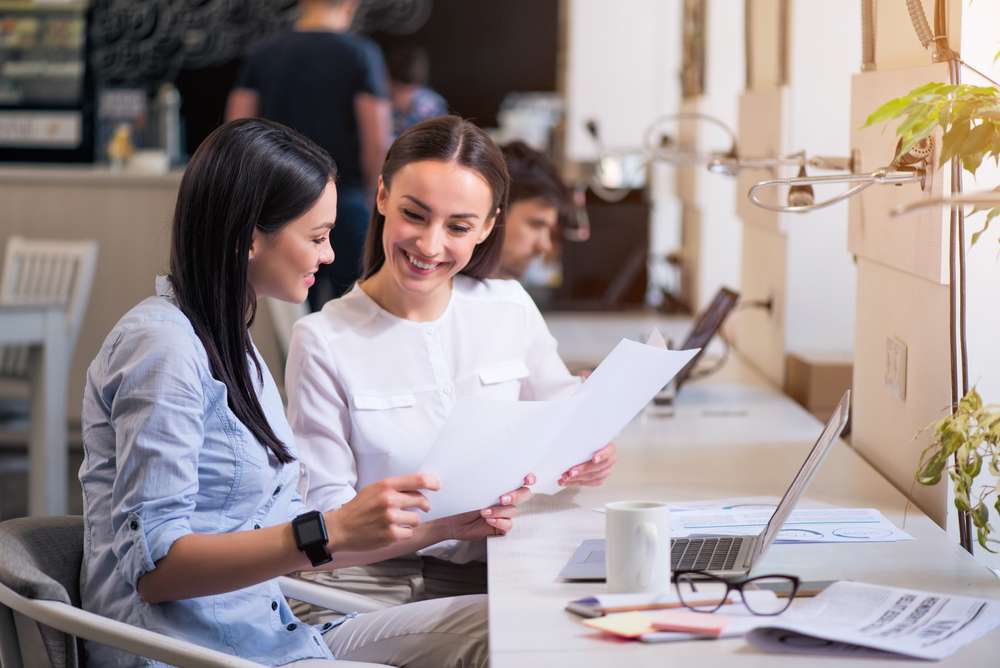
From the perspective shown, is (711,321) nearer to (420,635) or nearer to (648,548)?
(420,635)

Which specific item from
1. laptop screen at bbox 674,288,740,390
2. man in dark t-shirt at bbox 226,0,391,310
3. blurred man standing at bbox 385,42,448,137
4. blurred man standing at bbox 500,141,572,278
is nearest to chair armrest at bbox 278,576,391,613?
laptop screen at bbox 674,288,740,390

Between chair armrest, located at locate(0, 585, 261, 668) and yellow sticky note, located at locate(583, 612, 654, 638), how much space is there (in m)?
0.35

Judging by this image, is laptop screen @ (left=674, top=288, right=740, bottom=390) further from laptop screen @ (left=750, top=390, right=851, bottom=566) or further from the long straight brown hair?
laptop screen @ (left=750, top=390, right=851, bottom=566)

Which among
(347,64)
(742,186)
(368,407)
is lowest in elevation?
(368,407)

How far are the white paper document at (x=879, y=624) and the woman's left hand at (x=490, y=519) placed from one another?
0.45m

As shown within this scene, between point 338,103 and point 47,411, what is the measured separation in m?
1.35

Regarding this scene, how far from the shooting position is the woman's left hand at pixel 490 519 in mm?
1632

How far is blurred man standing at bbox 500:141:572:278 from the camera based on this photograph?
9.36 feet

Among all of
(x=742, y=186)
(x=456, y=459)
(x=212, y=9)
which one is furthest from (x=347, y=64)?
(x=212, y=9)

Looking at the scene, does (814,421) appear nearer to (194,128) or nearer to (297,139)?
(297,139)

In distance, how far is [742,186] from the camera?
3180 millimetres

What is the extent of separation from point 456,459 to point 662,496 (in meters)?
0.51

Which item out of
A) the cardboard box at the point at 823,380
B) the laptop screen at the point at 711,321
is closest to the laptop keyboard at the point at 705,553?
the laptop screen at the point at 711,321

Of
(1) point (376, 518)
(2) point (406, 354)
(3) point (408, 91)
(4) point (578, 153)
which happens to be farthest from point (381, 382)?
(3) point (408, 91)
